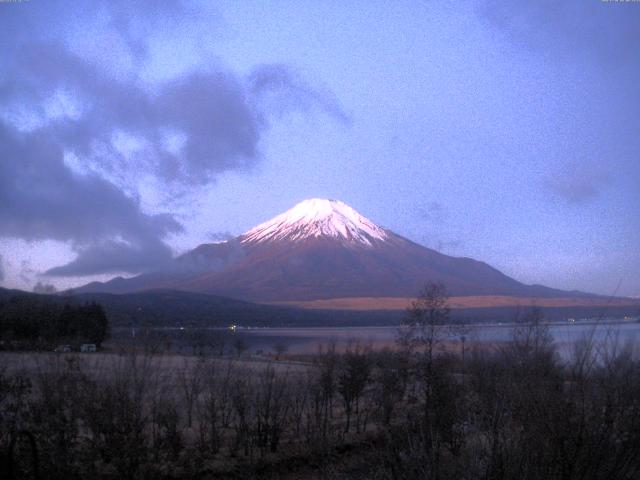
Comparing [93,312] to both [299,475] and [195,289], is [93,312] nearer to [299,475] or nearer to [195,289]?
[299,475]

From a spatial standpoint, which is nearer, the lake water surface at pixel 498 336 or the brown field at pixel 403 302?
the lake water surface at pixel 498 336

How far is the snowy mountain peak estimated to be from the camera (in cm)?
13938

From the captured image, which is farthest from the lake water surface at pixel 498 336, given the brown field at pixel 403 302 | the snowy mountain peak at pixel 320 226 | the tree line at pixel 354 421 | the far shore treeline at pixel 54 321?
the snowy mountain peak at pixel 320 226

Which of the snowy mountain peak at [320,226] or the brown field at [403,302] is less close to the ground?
the snowy mountain peak at [320,226]

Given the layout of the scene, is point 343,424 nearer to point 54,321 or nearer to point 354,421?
point 354,421

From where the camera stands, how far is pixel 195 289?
127375 millimetres

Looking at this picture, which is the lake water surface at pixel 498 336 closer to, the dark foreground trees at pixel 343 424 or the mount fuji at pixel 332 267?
the dark foreground trees at pixel 343 424

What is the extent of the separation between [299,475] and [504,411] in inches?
262

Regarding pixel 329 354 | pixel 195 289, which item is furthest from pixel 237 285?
pixel 329 354

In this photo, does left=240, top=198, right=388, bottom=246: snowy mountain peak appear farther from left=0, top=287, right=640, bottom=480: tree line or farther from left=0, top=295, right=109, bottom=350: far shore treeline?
left=0, top=287, right=640, bottom=480: tree line

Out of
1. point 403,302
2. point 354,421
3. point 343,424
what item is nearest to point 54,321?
point 354,421

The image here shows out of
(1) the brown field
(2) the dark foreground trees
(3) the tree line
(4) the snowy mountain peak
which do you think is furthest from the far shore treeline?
(4) the snowy mountain peak

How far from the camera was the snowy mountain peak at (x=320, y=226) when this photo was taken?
139375 millimetres

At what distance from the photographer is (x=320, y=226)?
141500 millimetres
